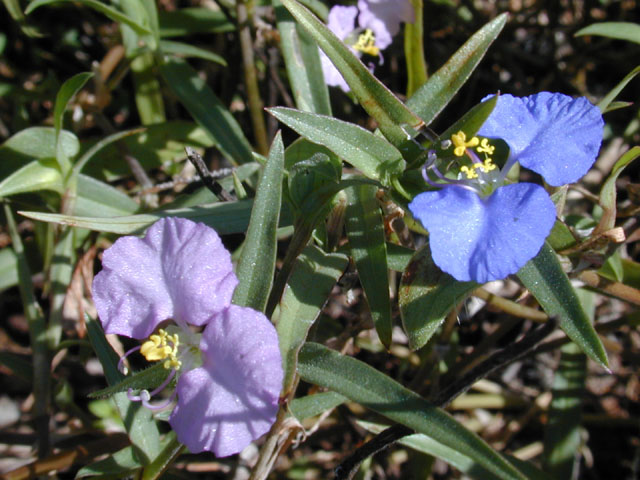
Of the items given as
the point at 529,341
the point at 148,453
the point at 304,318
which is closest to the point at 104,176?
the point at 148,453

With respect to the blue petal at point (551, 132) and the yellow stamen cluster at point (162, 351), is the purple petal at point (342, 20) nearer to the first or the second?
the blue petal at point (551, 132)

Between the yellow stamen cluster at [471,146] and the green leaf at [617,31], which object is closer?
the yellow stamen cluster at [471,146]

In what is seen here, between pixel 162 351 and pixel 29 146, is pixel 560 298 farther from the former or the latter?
pixel 29 146

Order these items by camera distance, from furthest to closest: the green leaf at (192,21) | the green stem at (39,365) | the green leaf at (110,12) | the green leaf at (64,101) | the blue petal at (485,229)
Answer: the green leaf at (192,21), the green stem at (39,365), the green leaf at (110,12), the green leaf at (64,101), the blue petal at (485,229)

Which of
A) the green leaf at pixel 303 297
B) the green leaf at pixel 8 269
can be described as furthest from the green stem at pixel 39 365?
the green leaf at pixel 303 297

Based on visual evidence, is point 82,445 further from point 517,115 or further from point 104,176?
point 517,115

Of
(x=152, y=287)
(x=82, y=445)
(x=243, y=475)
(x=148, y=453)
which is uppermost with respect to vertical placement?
(x=152, y=287)
